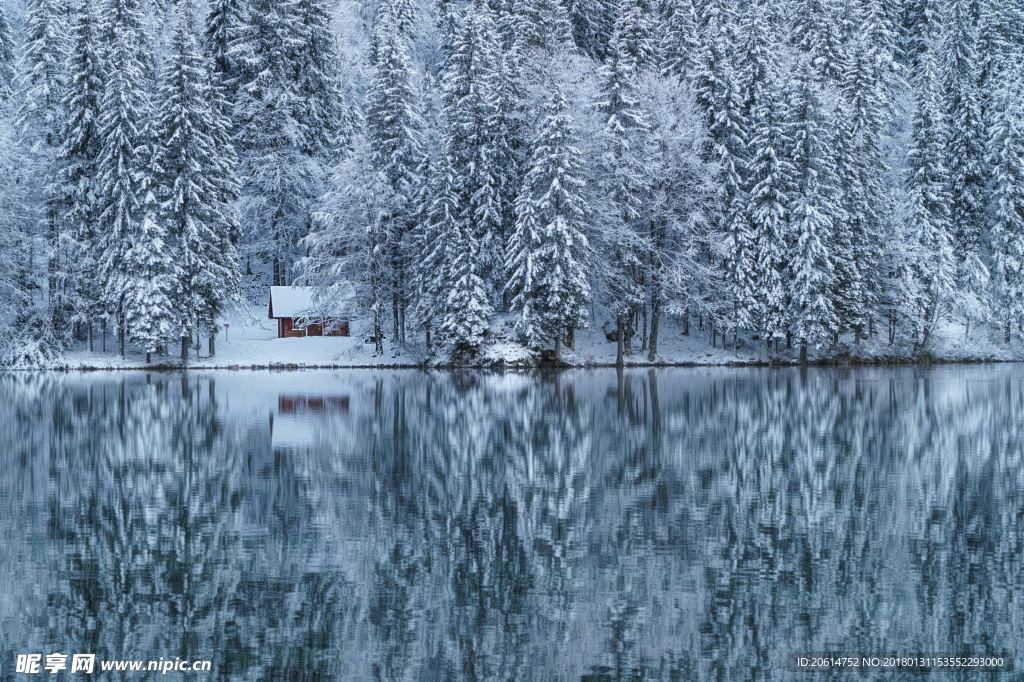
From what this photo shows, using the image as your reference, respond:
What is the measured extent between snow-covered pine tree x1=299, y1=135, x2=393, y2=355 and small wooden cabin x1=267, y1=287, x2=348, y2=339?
10.4 ft

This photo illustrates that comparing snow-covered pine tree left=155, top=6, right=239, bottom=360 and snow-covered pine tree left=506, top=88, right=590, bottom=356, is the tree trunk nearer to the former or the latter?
snow-covered pine tree left=506, top=88, right=590, bottom=356

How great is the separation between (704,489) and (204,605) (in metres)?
8.88

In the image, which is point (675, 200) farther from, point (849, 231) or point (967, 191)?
point (967, 191)

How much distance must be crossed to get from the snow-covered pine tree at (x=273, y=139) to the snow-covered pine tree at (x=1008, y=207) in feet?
138

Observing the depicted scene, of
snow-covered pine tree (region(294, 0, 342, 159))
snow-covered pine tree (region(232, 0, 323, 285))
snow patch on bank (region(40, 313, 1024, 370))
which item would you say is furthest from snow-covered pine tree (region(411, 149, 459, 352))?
snow-covered pine tree (region(294, 0, 342, 159))

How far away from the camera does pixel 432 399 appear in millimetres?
37250

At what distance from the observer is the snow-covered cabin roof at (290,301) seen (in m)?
65.7

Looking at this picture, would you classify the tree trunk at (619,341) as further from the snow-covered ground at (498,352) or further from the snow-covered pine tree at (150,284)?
the snow-covered pine tree at (150,284)

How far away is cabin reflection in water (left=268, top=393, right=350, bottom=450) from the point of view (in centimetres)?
2461

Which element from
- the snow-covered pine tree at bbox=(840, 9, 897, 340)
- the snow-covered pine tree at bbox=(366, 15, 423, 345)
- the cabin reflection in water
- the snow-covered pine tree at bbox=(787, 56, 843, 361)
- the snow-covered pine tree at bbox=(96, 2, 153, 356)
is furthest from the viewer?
the snow-covered pine tree at bbox=(840, 9, 897, 340)

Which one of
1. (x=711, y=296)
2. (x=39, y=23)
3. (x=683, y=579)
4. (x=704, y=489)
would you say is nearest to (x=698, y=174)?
(x=711, y=296)

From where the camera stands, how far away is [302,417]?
30438 millimetres

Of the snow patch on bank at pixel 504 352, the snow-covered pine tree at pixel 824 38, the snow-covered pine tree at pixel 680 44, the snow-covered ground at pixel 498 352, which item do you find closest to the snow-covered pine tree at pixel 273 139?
the snow-covered ground at pixel 498 352

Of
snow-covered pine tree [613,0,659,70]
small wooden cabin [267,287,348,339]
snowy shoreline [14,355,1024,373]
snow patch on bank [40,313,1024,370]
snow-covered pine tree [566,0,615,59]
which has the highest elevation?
snow-covered pine tree [566,0,615,59]
